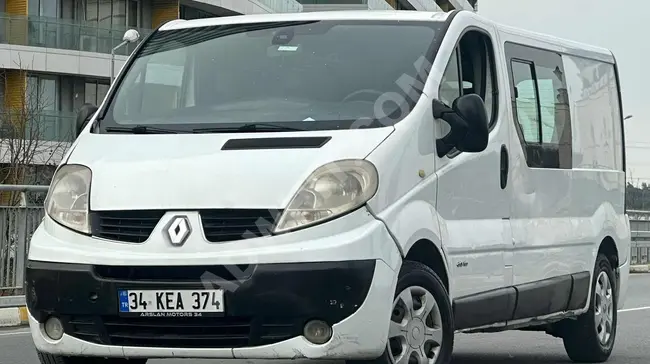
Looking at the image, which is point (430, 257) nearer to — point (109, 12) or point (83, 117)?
point (83, 117)

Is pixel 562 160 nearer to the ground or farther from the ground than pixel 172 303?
farther from the ground

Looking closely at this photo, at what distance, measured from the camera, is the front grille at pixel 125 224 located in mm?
6230

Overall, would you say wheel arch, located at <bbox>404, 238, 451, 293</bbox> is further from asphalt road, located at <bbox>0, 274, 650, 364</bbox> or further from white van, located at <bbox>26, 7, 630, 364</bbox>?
asphalt road, located at <bbox>0, 274, 650, 364</bbox>

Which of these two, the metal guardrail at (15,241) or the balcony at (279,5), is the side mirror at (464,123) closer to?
the metal guardrail at (15,241)

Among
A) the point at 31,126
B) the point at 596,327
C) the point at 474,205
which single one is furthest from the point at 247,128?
the point at 31,126

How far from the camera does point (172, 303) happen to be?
20.0 ft

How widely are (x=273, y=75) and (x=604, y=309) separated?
12.7 ft

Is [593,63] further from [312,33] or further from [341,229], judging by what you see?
[341,229]

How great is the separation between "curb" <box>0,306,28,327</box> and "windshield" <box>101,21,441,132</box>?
6090 mm

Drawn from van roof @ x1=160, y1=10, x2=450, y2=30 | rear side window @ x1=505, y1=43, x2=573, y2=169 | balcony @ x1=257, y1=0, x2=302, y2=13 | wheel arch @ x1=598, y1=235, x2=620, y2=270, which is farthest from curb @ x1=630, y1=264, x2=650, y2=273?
balcony @ x1=257, y1=0, x2=302, y2=13

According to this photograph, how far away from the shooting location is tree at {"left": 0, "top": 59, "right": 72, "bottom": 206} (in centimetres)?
3541

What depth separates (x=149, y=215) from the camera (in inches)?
246

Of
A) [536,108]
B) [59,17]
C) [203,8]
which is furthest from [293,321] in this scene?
[203,8]

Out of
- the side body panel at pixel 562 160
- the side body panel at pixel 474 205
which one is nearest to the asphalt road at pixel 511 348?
the side body panel at pixel 562 160
